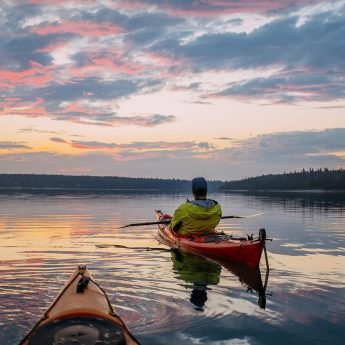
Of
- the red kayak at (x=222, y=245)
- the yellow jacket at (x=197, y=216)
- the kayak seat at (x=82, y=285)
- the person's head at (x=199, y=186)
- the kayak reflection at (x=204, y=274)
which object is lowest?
the kayak reflection at (x=204, y=274)

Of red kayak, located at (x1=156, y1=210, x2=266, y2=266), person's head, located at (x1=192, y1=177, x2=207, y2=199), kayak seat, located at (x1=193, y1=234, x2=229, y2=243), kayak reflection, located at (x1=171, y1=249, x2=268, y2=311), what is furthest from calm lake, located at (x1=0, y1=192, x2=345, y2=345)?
person's head, located at (x1=192, y1=177, x2=207, y2=199)

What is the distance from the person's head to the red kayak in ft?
5.15

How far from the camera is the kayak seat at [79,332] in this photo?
633 centimetres

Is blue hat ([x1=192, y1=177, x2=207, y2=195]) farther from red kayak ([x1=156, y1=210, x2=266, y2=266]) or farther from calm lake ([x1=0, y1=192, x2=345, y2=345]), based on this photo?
calm lake ([x1=0, y1=192, x2=345, y2=345])

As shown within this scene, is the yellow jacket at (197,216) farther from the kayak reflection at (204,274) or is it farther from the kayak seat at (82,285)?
the kayak seat at (82,285)

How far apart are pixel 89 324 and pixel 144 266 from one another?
29.2ft

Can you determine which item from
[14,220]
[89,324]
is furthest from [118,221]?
[89,324]

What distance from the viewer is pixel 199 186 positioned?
58.8 ft

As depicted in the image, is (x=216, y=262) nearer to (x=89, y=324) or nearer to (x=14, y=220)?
(x=89, y=324)

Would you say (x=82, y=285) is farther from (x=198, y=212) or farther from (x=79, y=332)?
(x=198, y=212)

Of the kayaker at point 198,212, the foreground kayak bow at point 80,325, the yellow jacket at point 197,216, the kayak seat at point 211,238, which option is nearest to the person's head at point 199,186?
the kayaker at point 198,212

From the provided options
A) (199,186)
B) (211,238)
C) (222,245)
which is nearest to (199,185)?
(199,186)

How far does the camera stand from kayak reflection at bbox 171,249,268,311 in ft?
37.8

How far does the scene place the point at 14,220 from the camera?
33969mm
